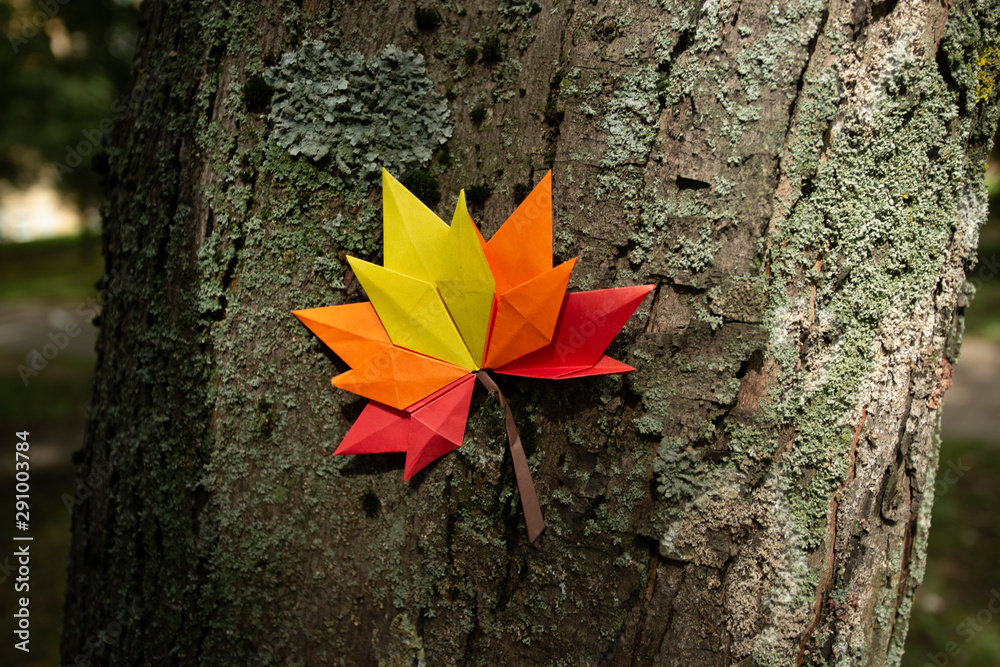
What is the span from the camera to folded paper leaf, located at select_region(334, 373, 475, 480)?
1017 mm

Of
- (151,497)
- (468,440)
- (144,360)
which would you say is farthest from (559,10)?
(151,497)

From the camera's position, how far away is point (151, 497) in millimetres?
1187

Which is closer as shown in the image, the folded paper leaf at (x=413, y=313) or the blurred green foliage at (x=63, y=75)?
the folded paper leaf at (x=413, y=313)

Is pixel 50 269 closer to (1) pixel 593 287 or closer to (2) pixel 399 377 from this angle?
(2) pixel 399 377

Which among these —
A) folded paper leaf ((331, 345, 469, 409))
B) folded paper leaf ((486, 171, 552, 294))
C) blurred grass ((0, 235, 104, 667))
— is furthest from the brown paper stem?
blurred grass ((0, 235, 104, 667))

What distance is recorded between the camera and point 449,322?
40.5 inches

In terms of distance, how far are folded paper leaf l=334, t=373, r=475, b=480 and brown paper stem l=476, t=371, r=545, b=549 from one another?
2.9 inches

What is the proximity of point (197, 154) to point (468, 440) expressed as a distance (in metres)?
0.76

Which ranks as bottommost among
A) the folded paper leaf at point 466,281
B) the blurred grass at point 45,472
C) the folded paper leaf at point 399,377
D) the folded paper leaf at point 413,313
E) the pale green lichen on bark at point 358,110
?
the blurred grass at point 45,472

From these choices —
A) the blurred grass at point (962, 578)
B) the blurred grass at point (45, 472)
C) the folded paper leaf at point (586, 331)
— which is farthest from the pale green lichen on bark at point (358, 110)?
the blurred grass at point (962, 578)

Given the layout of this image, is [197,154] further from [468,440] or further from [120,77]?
[120,77]

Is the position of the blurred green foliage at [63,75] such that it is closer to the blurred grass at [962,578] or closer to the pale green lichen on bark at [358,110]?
the pale green lichen on bark at [358,110]

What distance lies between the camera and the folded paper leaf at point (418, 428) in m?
1.02

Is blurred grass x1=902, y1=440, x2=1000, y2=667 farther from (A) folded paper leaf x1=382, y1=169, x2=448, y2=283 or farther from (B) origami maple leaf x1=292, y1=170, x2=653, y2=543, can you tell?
(A) folded paper leaf x1=382, y1=169, x2=448, y2=283
